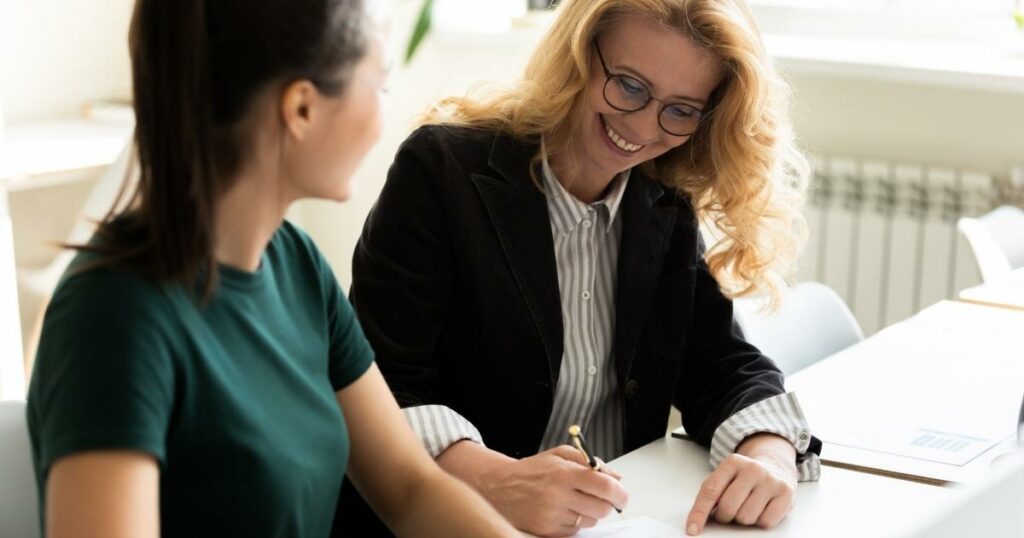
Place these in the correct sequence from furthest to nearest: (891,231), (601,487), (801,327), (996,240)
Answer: (891,231) < (996,240) < (801,327) < (601,487)

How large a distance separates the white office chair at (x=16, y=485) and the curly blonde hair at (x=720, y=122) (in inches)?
31.4

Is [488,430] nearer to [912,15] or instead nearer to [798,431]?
[798,431]

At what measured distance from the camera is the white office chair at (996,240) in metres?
2.80

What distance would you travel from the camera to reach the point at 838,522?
5.30ft

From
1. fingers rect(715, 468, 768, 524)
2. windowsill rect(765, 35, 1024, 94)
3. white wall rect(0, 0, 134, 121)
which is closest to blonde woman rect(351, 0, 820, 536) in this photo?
fingers rect(715, 468, 768, 524)

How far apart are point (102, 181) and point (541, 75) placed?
1.65 m

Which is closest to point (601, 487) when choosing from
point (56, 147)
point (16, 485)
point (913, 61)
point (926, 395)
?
point (16, 485)

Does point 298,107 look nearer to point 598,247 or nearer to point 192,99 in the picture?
point 192,99

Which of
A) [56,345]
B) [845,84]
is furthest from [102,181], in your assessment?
[56,345]

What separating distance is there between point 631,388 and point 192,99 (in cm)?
103

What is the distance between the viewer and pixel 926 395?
213cm

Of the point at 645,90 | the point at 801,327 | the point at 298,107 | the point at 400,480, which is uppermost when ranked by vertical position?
→ the point at 298,107

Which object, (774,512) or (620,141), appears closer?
(774,512)

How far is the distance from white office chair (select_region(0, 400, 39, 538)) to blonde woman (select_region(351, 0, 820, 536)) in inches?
19.1
